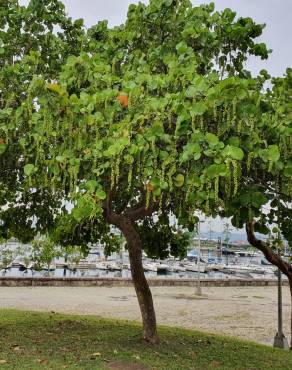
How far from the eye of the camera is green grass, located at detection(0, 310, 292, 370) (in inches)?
292

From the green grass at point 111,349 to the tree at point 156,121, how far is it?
102 inches

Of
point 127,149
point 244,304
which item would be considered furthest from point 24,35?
point 244,304

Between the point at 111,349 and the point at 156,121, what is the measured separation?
4.86 m

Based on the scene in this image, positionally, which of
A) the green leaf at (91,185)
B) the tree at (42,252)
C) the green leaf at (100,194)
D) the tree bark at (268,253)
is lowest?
the tree at (42,252)

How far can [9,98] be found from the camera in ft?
22.3

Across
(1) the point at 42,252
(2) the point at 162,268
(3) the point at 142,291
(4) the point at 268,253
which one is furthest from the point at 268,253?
(2) the point at 162,268

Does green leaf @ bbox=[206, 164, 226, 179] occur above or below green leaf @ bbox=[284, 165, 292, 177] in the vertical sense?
below

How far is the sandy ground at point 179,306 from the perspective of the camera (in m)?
17.2

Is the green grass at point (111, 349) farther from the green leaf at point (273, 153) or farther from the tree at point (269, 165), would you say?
the green leaf at point (273, 153)

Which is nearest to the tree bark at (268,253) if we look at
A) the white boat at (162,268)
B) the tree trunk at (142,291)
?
the tree trunk at (142,291)

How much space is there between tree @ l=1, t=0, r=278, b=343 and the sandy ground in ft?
35.0

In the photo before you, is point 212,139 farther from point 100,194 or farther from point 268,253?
point 268,253

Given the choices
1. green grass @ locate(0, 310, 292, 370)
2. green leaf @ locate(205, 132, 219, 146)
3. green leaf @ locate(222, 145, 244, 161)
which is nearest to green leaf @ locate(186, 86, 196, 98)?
green leaf @ locate(205, 132, 219, 146)

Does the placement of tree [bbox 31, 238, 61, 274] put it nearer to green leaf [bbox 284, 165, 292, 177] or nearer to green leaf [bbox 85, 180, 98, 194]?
green leaf [bbox 85, 180, 98, 194]
